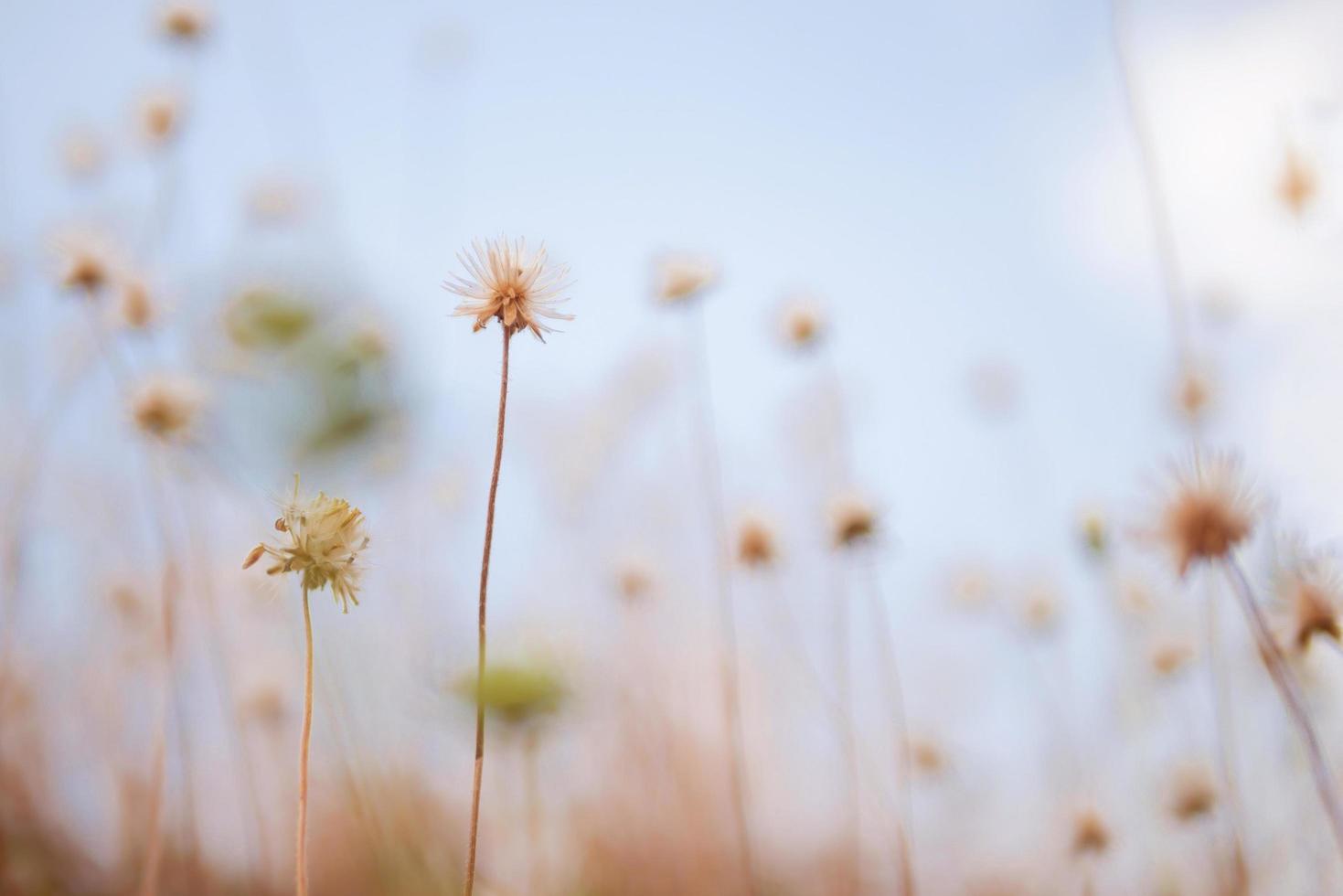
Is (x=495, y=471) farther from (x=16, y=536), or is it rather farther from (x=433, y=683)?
(x=16, y=536)

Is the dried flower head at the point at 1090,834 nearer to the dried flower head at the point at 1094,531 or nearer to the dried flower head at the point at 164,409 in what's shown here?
the dried flower head at the point at 1094,531

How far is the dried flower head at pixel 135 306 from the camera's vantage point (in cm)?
203

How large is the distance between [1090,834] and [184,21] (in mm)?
2975

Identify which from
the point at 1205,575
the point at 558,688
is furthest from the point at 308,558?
the point at 1205,575

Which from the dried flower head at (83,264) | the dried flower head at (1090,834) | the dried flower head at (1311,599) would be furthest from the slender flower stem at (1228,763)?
the dried flower head at (83,264)

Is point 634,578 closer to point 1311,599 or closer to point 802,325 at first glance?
point 802,325

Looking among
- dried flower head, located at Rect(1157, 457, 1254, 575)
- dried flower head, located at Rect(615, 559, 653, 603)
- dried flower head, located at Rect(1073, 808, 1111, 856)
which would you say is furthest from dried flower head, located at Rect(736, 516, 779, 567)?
dried flower head, located at Rect(1157, 457, 1254, 575)

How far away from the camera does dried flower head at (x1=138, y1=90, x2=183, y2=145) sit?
2.51 metres

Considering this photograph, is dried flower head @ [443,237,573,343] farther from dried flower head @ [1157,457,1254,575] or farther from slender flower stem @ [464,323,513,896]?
dried flower head @ [1157,457,1254,575]

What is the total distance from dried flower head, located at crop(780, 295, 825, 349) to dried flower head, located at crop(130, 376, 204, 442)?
51.1 inches

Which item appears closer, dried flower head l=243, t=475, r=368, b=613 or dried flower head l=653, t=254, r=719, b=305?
dried flower head l=243, t=475, r=368, b=613

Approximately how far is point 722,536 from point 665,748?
151 centimetres

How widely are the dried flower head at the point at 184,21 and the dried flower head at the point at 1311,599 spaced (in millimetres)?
2759

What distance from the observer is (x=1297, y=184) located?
1.90 meters
